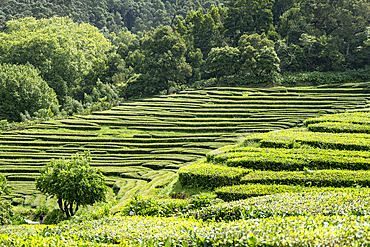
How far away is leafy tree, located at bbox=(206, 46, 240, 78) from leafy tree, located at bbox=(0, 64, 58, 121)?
96.1 feet

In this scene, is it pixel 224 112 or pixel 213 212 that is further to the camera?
pixel 224 112

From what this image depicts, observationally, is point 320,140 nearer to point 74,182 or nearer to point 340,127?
point 340,127

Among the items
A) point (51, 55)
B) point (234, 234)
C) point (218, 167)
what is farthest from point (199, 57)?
point (234, 234)

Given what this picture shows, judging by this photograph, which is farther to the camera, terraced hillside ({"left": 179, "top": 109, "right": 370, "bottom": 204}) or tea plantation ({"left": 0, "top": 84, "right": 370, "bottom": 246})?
terraced hillside ({"left": 179, "top": 109, "right": 370, "bottom": 204})

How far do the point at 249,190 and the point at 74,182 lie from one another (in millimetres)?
10939

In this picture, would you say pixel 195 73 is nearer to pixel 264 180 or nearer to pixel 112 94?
pixel 112 94

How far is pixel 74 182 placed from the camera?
21.8 m

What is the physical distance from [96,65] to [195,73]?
21940 mm

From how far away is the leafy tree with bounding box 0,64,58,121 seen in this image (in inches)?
2530

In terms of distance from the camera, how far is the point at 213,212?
1261 cm

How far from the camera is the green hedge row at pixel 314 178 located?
16.4 m

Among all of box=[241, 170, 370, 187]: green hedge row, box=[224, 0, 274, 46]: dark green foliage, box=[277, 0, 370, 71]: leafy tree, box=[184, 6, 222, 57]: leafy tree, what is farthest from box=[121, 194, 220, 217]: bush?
box=[184, 6, 222, 57]: leafy tree

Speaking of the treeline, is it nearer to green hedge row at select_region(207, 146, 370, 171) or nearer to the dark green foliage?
the dark green foliage

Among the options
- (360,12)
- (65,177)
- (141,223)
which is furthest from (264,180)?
(360,12)
